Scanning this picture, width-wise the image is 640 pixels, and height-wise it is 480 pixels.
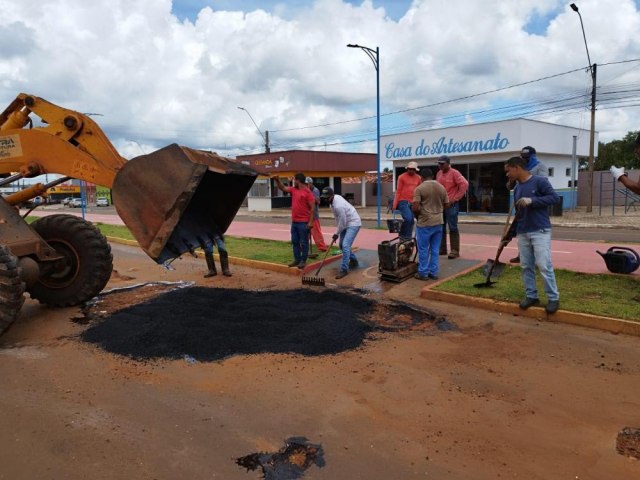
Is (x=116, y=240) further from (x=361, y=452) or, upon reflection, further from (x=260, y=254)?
(x=361, y=452)

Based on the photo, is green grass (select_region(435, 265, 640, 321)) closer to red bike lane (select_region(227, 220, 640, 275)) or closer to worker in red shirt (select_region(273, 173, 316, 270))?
red bike lane (select_region(227, 220, 640, 275))

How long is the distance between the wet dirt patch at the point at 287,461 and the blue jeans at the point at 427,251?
16.4 ft

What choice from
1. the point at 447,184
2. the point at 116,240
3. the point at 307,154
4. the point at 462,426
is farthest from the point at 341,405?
the point at 307,154

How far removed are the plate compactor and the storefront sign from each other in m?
16.2

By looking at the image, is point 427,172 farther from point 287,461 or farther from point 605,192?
point 605,192

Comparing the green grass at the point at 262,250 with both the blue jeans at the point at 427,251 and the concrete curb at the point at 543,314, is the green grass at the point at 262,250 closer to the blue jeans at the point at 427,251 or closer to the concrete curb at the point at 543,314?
the blue jeans at the point at 427,251

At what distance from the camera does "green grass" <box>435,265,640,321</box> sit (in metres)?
5.58

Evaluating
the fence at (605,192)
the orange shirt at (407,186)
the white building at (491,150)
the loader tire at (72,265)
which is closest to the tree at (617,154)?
the fence at (605,192)

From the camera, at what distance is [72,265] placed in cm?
656

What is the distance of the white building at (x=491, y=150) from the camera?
2206cm

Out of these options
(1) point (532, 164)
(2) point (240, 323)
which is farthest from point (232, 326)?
(1) point (532, 164)

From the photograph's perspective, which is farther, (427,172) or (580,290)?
(427,172)

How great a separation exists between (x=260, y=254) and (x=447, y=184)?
4.42 m

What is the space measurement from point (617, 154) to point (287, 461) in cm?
5817
